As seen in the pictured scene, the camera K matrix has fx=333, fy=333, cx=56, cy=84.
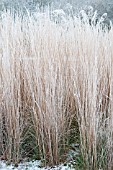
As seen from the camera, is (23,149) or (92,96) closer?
(92,96)

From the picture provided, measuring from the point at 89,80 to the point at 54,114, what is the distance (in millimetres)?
370

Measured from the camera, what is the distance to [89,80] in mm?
2281

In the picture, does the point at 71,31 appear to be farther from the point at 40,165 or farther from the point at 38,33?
the point at 40,165

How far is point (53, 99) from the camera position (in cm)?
241

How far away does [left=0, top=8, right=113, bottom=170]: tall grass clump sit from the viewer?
2.31m

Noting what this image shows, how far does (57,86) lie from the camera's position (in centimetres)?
252

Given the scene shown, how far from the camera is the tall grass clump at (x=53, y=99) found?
2.31 m

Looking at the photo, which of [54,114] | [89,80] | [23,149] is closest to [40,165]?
[23,149]

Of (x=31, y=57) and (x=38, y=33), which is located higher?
(x=38, y=33)

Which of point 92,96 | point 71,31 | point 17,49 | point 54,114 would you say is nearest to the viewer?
point 92,96

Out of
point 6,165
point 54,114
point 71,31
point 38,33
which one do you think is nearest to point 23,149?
point 6,165

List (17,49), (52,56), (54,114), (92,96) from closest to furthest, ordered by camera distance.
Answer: (92,96) → (54,114) → (52,56) → (17,49)

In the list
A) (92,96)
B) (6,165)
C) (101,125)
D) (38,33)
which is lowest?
(6,165)

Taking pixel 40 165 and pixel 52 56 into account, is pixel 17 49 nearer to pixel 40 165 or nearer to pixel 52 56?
pixel 52 56
